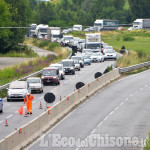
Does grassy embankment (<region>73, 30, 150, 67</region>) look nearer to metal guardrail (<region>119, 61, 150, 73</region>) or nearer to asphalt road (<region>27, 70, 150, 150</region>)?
metal guardrail (<region>119, 61, 150, 73</region>)

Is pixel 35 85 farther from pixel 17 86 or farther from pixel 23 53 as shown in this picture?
pixel 23 53

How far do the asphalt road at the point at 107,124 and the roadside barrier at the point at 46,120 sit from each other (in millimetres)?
426

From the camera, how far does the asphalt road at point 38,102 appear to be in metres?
31.5

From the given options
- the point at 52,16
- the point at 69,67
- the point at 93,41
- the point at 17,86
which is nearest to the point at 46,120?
the point at 17,86

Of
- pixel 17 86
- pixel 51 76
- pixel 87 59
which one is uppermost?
pixel 17 86

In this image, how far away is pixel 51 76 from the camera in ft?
172

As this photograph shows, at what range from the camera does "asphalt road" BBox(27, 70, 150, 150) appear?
25948 mm

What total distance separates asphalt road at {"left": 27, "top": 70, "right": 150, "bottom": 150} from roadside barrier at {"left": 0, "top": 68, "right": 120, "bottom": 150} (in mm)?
426

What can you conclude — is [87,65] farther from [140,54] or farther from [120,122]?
[120,122]

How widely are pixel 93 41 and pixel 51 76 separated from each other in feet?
124

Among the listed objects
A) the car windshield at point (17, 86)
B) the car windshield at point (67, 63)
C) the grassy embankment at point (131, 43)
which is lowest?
the grassy embankment at point (131, 43)

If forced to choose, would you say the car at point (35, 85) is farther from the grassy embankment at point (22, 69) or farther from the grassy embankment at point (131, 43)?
the grassy embankment at point (131, 43)

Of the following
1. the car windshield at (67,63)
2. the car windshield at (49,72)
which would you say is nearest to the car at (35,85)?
the car windshield at (49,72)

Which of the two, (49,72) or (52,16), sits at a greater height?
(49,72)
